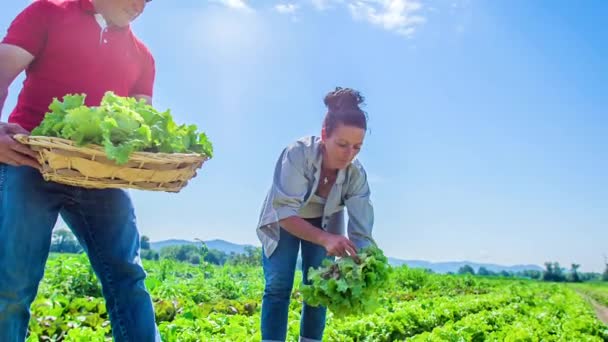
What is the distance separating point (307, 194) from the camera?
3.14m

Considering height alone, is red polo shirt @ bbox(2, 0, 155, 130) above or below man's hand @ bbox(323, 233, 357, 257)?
above

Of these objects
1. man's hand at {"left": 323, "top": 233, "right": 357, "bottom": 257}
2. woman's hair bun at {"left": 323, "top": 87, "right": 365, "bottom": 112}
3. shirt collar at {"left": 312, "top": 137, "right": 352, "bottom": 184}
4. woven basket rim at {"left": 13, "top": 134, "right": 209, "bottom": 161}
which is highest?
woman's hair bun at {"left": 323, "top": 87, "right": 365, "bottom": 112}

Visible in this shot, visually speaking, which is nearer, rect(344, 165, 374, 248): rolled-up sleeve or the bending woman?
the bending woman

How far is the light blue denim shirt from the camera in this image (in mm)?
2982

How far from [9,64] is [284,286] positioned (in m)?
1.61

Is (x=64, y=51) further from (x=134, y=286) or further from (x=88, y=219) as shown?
(x=134, y=286)

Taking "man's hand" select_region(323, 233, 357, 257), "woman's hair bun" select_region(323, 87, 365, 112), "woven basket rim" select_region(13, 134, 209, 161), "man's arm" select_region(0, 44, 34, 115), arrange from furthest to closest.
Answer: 1. "woman's hair bun" select_region(323, 87, 365, 112)
2. "man's hand" select_region(323, 233, 357, 257)
3. "man's arm" select_region(0, 44, 34, 115)
4. "woven basket rim" select_region(13, 134, 209, 161)

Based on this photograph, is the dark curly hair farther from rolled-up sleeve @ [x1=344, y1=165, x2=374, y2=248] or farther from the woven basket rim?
the woven basket rim

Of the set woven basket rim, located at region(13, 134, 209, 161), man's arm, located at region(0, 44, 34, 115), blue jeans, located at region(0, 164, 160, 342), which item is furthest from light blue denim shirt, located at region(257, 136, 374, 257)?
man's arm, located at region(0, 44, 34, 115)

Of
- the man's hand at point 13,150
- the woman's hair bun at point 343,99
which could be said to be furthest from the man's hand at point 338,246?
the man's hand at point 13,150

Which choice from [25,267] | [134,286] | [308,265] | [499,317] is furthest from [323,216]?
[499,317]

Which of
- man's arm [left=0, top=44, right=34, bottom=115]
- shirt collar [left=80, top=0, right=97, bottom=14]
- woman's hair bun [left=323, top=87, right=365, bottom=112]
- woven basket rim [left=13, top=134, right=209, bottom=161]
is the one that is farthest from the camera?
woman's hair bun [left=323, top=87, right=365, bottom=112]

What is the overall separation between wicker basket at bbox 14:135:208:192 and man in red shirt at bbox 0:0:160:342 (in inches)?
4.9

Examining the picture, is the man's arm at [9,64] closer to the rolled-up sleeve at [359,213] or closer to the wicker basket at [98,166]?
the wicker basket at [98,166]
